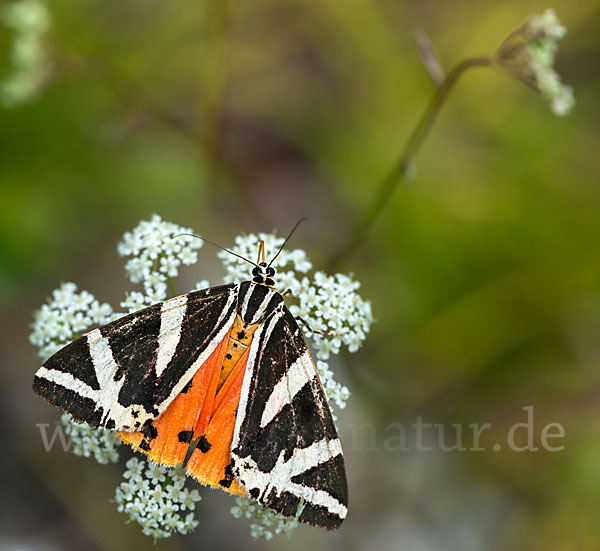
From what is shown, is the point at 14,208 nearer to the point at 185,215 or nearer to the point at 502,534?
the point at 185,215

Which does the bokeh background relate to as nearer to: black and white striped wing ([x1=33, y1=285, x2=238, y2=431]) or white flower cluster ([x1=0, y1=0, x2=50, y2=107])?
white flower cluster ([x1=0, y1=0, x2=50, y2=107])

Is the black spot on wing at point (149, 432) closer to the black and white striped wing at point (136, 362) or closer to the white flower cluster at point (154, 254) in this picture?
the black and white striped wing at point (136, 362)

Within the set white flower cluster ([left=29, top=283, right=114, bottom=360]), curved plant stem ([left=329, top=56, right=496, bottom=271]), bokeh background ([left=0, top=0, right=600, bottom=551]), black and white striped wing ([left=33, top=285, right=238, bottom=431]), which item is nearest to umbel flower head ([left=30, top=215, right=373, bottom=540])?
white flower cluster ([left=29, top=283, right=114, bottom=360])

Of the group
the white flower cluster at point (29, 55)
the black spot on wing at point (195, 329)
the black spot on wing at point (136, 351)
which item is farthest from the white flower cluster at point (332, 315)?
the white flower cluster at point (29, 55)

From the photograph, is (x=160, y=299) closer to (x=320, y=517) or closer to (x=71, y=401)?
(x=71, y=401)

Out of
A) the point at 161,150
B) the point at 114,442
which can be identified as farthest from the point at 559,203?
the point at 114,442

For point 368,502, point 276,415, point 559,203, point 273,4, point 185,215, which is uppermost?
point 273,4

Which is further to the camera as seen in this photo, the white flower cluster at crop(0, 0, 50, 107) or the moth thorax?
the white flower cluster at crop(0, 0, 50, 107)
